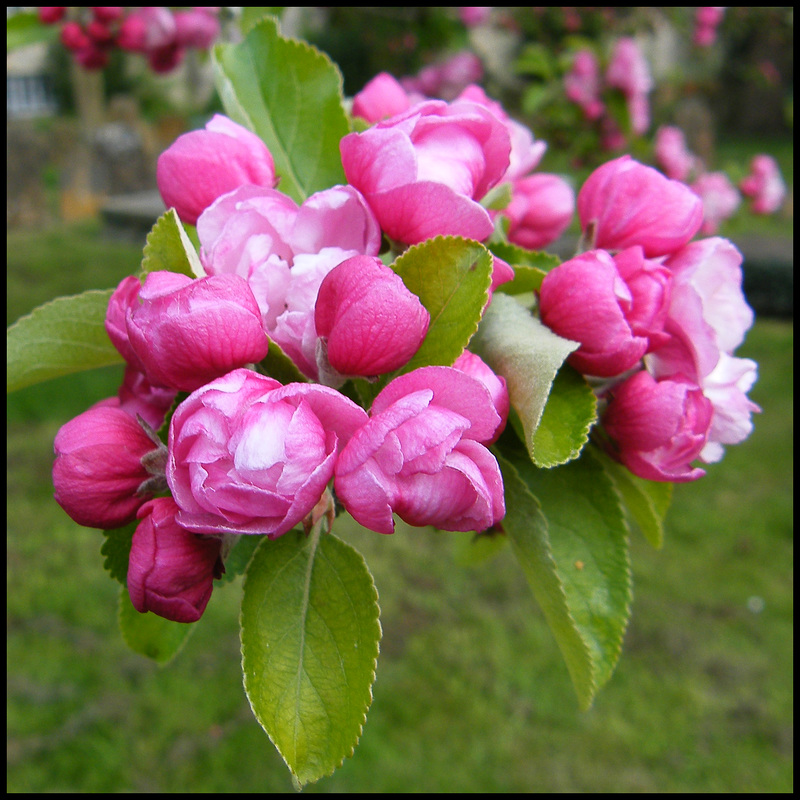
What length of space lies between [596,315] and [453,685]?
2.39 m

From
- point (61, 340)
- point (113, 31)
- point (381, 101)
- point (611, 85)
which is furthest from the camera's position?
point (611, 85)

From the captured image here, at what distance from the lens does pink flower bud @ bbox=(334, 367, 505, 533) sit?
1.76 feet

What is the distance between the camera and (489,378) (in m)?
0.65

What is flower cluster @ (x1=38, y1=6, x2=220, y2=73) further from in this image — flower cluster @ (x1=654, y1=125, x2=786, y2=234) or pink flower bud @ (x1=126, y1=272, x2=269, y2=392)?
pink flower bud @ (x1=126, y1=272, x2=269, y2=392)

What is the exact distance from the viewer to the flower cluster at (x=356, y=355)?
54cm

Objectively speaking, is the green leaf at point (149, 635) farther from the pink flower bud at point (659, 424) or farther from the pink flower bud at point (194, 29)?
the pink flower bud at point (194, 29)

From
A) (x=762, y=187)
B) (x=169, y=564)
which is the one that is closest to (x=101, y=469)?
(x=169, y=564)

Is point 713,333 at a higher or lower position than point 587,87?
higher

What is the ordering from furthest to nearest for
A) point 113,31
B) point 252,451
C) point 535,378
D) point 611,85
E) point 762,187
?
1. point 762,187
2. point 611,85
3. point 113,31
4. point 535,378
5. point 252,451

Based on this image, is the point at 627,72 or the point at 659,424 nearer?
the point at 659,424

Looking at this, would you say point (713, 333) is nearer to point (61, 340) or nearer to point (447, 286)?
point (447, 286)

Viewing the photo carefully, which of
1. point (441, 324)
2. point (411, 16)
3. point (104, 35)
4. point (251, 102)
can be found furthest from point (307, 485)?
point (411, 16)

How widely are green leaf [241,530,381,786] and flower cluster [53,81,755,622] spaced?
0.15 ft

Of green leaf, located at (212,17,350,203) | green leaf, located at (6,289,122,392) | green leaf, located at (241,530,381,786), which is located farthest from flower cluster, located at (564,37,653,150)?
green leaf, located at (241,530,381,786)
